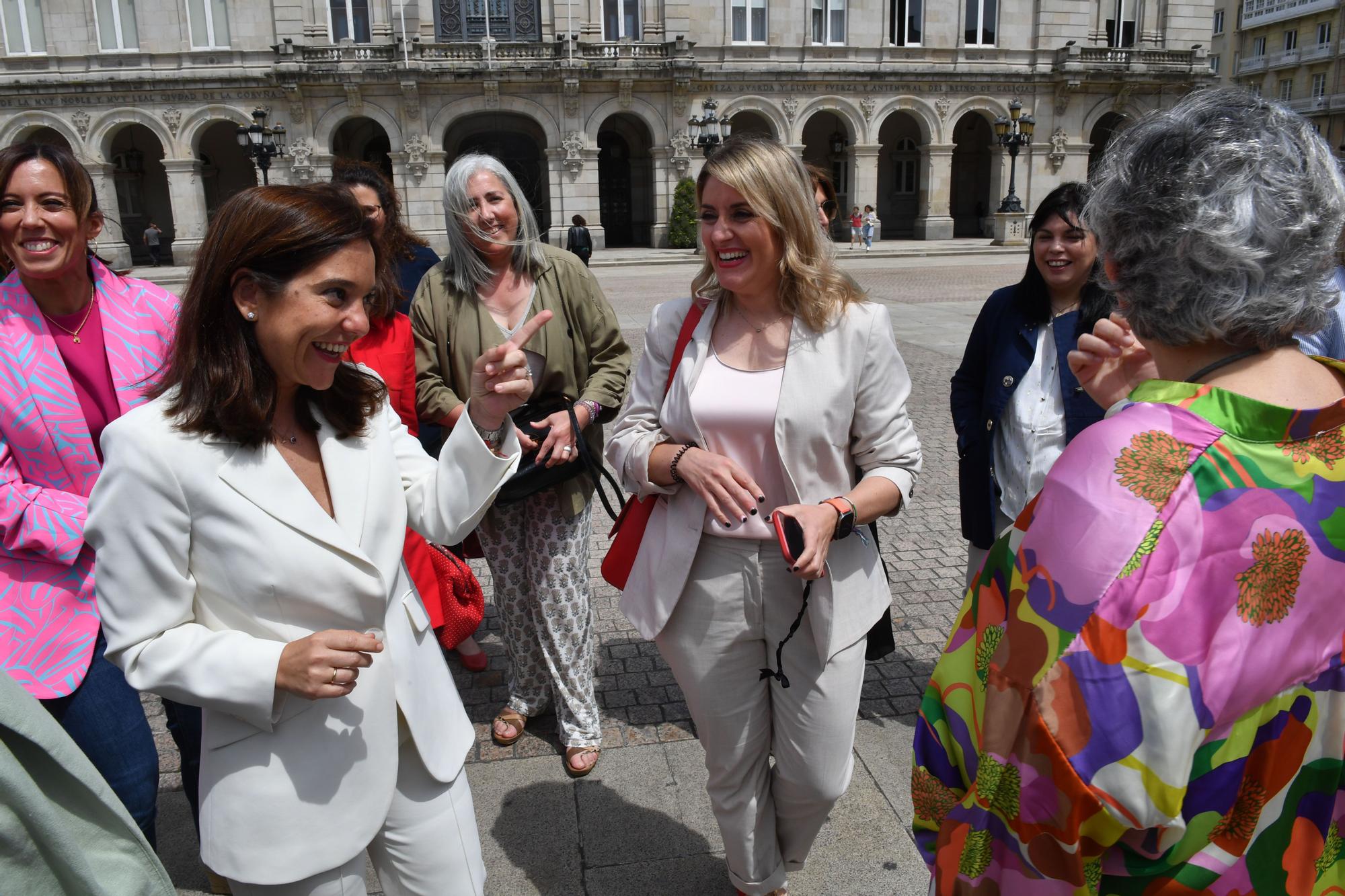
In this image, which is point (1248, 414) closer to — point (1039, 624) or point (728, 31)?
point (1039, 624)

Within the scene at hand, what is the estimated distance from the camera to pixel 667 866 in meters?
2.93

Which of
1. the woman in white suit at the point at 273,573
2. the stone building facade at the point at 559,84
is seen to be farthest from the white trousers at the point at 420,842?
the stone building facade at the point at 559,84

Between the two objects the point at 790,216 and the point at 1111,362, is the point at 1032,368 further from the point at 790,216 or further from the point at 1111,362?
the point at 1111,362

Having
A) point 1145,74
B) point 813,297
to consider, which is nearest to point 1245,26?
point 1145,74

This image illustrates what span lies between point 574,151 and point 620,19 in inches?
191

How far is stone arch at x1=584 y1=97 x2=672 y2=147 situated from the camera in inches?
1221

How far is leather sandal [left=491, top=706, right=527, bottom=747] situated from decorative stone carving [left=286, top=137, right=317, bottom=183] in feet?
99.4

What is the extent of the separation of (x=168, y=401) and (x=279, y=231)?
401 millimetres

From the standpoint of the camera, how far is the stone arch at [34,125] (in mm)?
29703

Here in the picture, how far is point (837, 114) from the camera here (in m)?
32.9

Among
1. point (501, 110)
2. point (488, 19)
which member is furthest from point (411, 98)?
point (488, 19)

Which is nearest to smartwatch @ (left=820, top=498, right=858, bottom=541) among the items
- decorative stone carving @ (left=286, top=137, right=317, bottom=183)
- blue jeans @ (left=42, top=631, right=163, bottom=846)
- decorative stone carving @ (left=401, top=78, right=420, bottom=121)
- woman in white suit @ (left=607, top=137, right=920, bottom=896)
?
woman in white suit @ (left=607, top=137, right=920, bottom=896)

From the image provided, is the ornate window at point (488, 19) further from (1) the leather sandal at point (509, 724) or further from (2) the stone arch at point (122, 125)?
(1) the leather sandal at point (509, 724)

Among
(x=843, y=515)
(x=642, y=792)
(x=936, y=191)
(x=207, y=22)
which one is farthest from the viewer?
(x=936, y=191)
